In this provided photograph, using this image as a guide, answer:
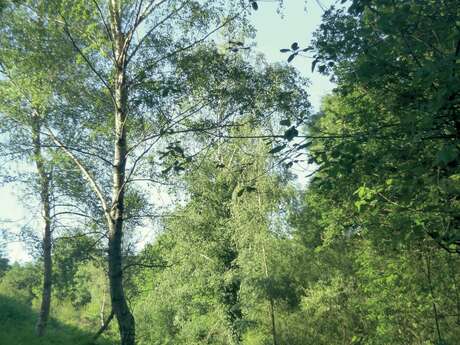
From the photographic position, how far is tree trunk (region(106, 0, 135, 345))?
29.2ft

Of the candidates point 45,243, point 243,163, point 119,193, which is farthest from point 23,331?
point 243,163

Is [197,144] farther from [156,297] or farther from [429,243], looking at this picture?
[156,297]

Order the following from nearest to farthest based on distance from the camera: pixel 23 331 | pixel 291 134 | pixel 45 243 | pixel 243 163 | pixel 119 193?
pixel 291 134 → pixel 243 163 → pixel 119 193 → pixel 23 331 → pixel 45 243

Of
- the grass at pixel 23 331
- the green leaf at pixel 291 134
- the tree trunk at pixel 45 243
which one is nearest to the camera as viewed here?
the green leaf at pixel 291 134

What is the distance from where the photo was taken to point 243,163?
685 cm

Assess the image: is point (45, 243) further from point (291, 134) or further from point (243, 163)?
point (291, 134)

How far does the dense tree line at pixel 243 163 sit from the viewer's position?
19.7 feet

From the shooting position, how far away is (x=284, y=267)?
27.7 m

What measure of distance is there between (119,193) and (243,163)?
350 centimetres

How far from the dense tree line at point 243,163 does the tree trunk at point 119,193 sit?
0.03m

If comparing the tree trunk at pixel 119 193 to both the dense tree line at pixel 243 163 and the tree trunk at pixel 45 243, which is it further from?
the tree trunk at pixel 45 243

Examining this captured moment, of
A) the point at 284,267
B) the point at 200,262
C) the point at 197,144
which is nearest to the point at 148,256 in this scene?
the point at 197,144

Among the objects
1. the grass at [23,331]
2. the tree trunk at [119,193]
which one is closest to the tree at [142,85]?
the tree trunk at [119,193]

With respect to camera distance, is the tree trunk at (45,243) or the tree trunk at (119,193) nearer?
the tree trunk at (119,193)
